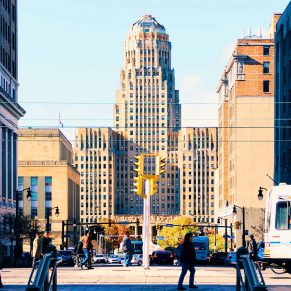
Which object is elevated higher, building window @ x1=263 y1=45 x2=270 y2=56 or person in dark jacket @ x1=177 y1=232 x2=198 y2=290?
building window @ x1=263 y1=45 x2=270 y2=56

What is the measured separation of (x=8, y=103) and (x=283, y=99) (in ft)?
98.9

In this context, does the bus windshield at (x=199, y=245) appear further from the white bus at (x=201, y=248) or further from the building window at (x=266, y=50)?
the building window at (x=266, y=50)

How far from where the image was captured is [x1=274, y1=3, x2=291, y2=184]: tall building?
10612 centimetres

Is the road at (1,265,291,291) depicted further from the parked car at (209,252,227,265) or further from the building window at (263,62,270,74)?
the building window at (263,62,270,74)

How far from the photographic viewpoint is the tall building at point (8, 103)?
11700 cm

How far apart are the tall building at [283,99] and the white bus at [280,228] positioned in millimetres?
57352

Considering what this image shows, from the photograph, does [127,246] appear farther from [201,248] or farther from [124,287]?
[201,248]

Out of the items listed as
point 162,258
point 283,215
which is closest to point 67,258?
point 162,258

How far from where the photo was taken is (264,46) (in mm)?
168000

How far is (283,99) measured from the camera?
11025cm

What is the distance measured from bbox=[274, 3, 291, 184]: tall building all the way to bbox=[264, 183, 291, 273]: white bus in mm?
57352

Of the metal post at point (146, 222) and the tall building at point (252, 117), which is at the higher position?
the tall building at point (252, 117)

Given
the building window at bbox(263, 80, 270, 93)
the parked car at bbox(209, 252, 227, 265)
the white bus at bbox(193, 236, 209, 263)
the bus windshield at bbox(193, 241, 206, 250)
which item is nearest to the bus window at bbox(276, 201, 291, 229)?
the parked car at bbox(209, 252, 227, 265)

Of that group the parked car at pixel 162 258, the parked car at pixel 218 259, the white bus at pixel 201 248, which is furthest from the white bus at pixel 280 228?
the white bus at pixel 201 248
